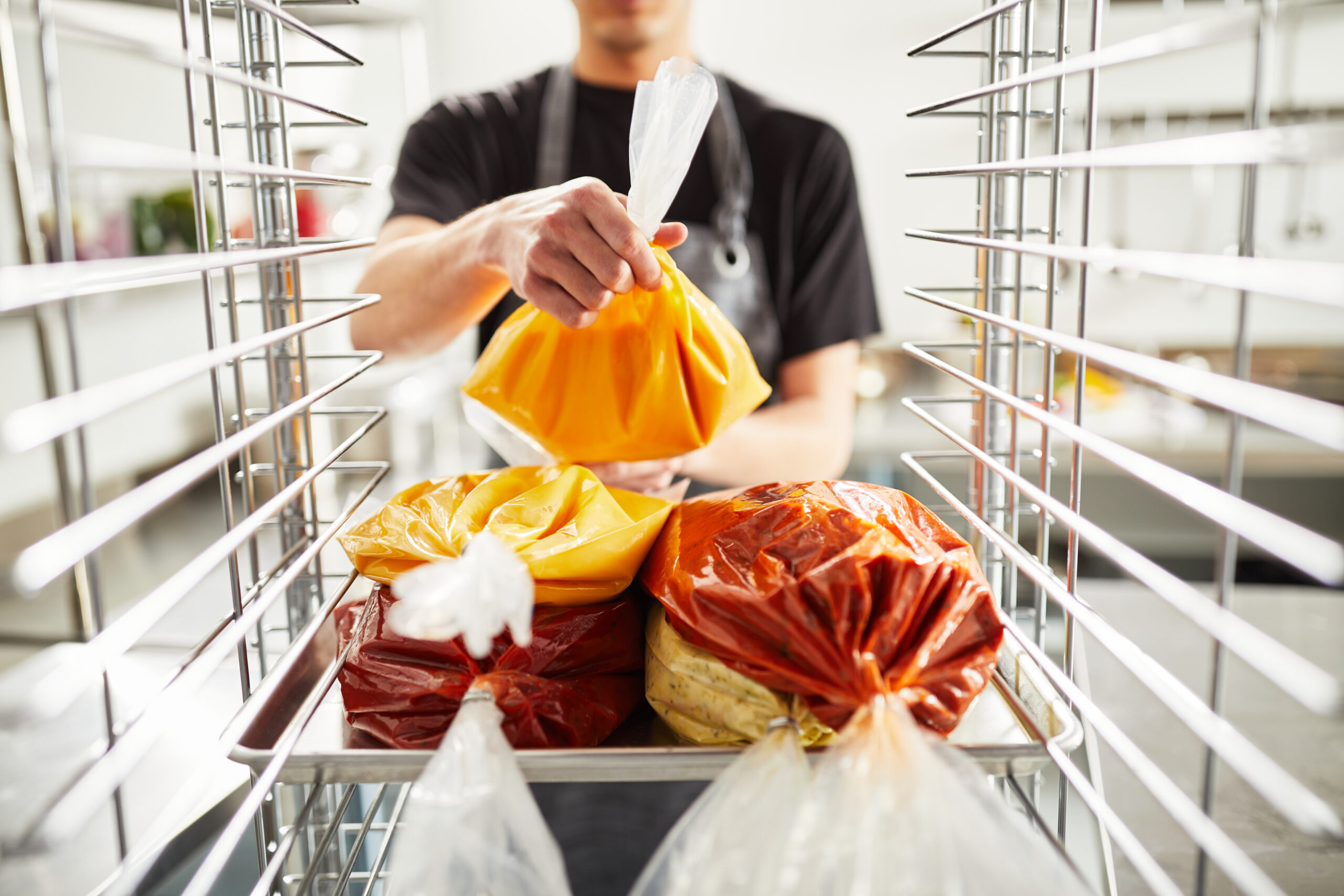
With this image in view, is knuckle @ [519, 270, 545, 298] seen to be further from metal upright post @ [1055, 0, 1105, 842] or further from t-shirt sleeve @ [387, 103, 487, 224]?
t-shirt sleeve @ [387, 103, 487, 224]

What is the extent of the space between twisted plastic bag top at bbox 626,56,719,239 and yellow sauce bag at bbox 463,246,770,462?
2.7 inches

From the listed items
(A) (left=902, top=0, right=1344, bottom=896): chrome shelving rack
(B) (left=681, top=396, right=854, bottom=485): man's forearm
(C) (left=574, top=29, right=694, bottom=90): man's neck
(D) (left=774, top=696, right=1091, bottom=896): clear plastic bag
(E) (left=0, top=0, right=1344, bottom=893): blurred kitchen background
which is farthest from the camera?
(E) (left=0, top=0, right=1344, bottom=893): blurred kitchen background

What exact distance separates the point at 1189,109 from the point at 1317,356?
90 cm

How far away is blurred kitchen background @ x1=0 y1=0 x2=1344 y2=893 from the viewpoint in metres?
2.02

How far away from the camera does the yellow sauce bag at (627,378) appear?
2.02ft

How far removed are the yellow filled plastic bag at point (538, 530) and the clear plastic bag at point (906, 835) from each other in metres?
0.16

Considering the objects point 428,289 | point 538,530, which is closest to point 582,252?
point 538,530

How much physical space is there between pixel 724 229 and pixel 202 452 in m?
0.93

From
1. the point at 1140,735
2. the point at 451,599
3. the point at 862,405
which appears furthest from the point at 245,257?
the point at 862,405

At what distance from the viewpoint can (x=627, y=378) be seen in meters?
0.63

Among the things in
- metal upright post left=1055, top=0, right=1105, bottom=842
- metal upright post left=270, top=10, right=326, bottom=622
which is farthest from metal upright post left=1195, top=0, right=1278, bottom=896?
metal upright post left=270, top=10, right=326, bottom=622

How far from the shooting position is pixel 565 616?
1.58 feet

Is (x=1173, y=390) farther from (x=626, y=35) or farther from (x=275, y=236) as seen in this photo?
(x=626, y=35)

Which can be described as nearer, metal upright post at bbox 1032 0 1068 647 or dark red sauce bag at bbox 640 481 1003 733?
dark red sauce bag at bbox 640 481 1003 733
